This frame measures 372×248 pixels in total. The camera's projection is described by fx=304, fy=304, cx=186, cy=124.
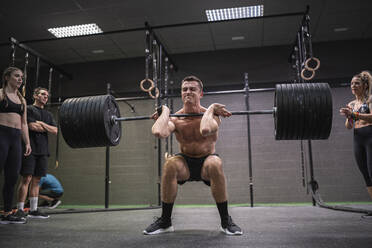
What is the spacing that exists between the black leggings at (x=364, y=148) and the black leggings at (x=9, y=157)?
313 cm

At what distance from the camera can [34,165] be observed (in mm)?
3264

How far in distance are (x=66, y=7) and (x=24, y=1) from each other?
51 cm

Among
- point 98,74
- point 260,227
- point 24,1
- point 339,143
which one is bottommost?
point 260,227

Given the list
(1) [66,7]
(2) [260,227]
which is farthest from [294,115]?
(1) [66,7]

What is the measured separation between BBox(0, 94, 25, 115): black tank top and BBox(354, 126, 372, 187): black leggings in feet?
10.4

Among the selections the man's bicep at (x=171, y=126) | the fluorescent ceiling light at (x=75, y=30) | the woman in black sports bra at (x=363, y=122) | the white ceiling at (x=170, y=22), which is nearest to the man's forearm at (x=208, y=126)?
the man's bicep at (x=171, y=126)

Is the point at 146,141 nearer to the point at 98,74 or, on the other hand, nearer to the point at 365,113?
the point at 98,74

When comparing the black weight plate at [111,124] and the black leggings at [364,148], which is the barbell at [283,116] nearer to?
the black weight plate at [111,124]

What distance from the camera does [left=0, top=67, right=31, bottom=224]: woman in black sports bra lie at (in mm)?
2684

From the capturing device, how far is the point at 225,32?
4910 millimetres

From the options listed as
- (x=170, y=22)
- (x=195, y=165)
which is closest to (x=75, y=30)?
(x=170, y=22)

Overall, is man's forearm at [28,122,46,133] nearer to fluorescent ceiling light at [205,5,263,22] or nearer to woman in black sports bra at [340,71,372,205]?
fluorescent ceiling light at [205,5,263,22]

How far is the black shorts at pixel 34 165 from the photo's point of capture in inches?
124

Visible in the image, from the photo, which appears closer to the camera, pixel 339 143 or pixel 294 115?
pixel 294 115
